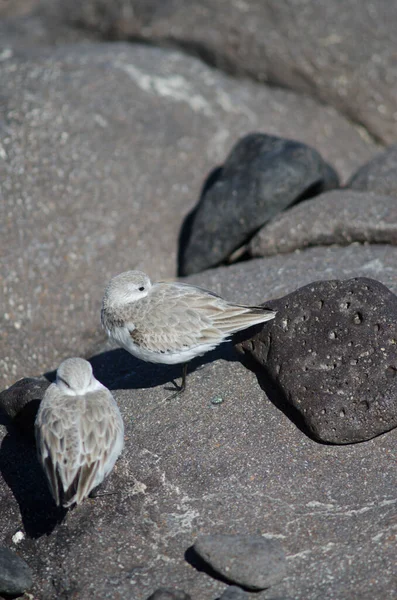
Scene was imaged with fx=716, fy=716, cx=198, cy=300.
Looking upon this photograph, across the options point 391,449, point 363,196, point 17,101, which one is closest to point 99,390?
point 391,449

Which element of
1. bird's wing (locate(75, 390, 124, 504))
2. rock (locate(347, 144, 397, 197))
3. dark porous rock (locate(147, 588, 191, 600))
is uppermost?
bird's wing (locate(75, 390, 124, 504))

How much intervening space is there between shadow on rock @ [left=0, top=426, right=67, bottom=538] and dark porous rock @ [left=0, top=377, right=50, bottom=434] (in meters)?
0.13

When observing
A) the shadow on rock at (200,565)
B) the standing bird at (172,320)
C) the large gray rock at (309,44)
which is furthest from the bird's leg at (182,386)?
the large gray rock at (309,44)

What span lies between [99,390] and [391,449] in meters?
2.27

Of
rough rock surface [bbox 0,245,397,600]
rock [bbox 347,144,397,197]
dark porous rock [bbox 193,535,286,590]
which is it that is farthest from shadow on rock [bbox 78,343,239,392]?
rock [bbox 347,144,397,197]

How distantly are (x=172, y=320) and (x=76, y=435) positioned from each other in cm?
123

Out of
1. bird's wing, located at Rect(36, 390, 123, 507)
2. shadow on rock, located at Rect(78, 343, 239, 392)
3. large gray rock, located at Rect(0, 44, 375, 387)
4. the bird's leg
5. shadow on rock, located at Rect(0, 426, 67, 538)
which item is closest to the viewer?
bird's wing, located at Rect(36, 390, 123, 507)

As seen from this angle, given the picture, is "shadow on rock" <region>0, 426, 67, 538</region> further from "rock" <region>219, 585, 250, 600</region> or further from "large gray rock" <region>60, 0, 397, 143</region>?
"large gray rock" <region>60, 0, 397, 143</region>

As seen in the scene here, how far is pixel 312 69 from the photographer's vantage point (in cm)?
1037

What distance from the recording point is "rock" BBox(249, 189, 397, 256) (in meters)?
7.69

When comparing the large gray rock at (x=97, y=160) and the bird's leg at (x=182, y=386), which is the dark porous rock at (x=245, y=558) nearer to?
the bird's leg at (x=182, y=386)

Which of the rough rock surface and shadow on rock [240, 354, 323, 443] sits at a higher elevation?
shadow on rock [240, 354, 323, 443]

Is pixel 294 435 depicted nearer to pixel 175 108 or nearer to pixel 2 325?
pixel 2 325

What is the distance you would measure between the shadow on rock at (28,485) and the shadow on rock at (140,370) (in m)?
0.97
